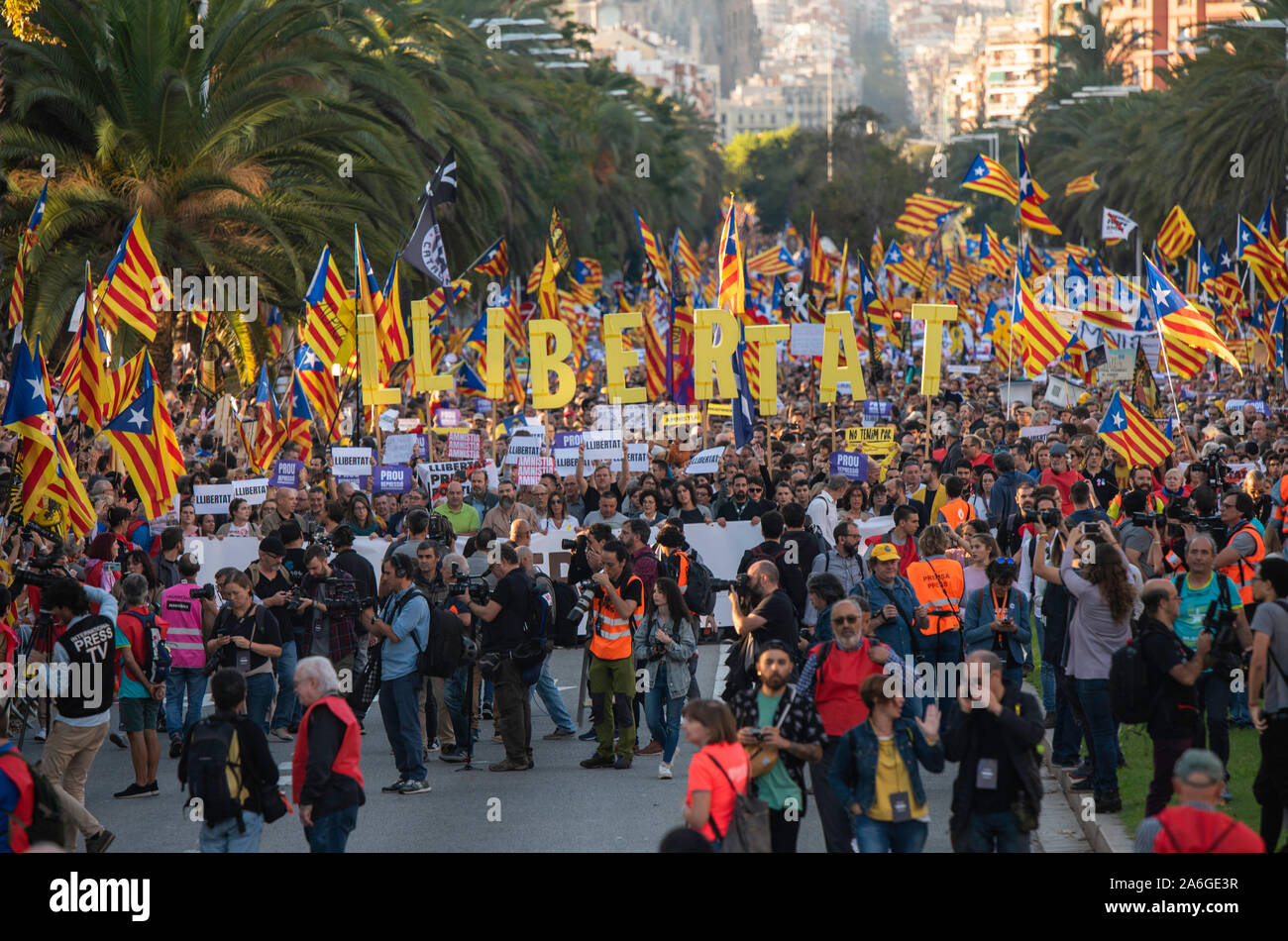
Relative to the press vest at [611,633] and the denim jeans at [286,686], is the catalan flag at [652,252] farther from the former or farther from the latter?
the press vest at [611,633]

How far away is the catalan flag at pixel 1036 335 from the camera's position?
23.3 metres

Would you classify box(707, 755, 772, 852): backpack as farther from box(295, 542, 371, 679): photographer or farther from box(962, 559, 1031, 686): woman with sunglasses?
box(295, 542, 371, 679): photographer

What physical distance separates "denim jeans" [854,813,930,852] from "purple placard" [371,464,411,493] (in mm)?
10632

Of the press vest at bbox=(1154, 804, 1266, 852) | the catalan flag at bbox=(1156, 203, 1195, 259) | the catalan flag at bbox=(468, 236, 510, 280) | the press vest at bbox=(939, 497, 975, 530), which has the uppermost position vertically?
the catalan flag at bbox=(1156, 203, 1195, 259)

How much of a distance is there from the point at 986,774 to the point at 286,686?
21.6 feet

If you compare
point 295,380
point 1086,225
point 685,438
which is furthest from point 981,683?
point 1086,225

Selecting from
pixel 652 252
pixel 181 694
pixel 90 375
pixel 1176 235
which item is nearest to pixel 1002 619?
pixel 181 694

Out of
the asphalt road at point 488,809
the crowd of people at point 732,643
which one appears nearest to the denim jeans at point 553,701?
the crowd of people at point 732,643

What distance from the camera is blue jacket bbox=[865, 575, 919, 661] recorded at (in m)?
10.6

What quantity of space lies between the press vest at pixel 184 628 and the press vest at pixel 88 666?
1868 millimetres

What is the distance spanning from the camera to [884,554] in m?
10.4

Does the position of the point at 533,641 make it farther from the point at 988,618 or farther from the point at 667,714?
the point at 988,618

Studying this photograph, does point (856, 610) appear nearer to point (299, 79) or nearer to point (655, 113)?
point (299, 79)

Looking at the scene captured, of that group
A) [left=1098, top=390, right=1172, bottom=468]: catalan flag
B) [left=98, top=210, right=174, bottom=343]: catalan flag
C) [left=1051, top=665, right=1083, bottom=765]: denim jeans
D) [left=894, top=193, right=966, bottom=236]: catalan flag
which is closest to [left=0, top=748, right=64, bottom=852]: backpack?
[left=1051, top=665, right=1083, bottom=765]: denim jeans
